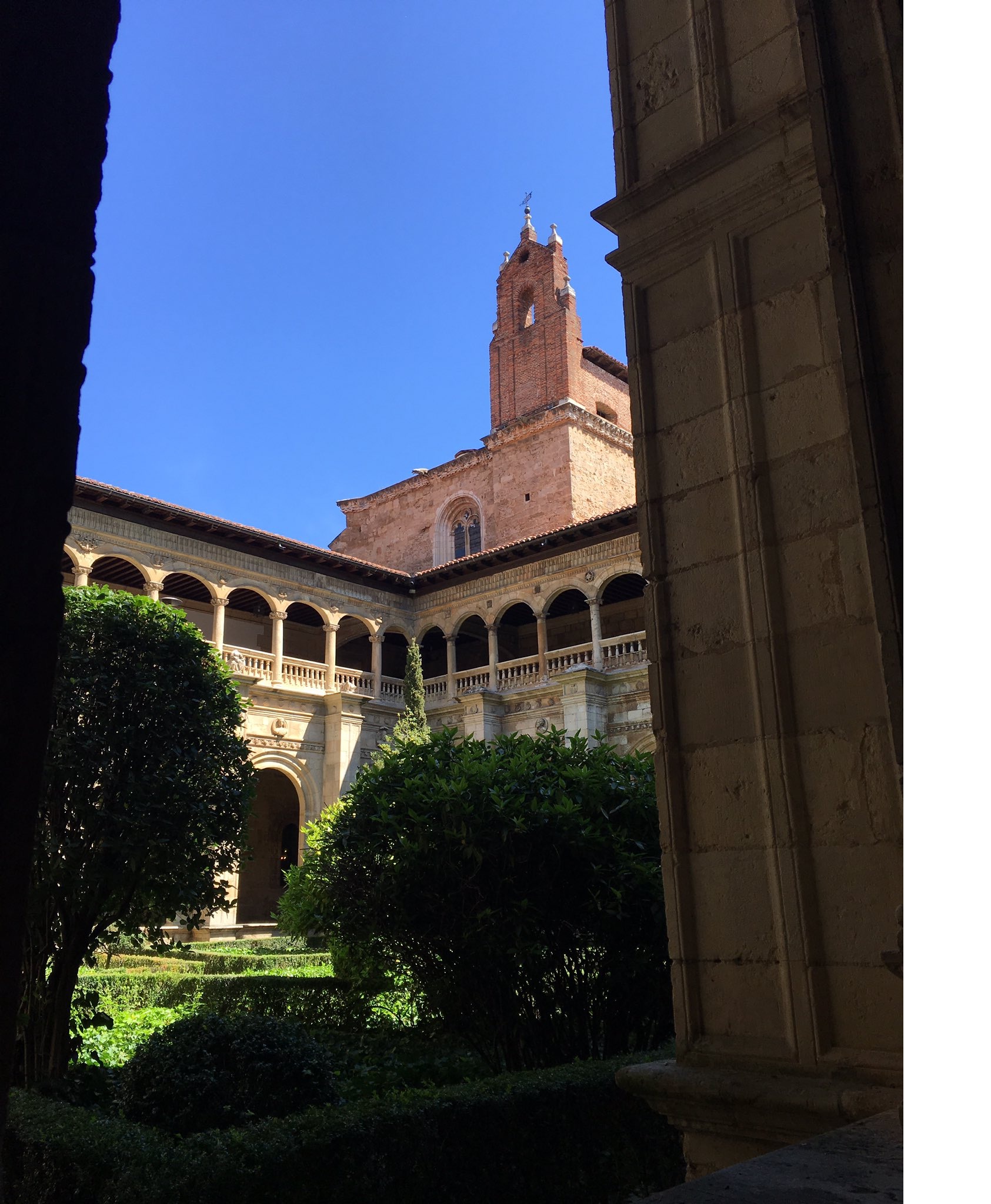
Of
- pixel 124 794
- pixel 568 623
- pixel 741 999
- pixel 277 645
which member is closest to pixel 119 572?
pixel 277 645

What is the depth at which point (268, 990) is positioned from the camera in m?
9.94

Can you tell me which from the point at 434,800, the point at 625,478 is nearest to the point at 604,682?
the point at 625,478

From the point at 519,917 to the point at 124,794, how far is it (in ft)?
9.09

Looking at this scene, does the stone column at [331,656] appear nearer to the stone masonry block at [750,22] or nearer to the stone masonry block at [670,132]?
the stone masonry block at [670,132]

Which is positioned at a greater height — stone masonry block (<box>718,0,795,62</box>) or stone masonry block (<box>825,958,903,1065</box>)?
stone masonry block (<box>718,0,795,62</box>)

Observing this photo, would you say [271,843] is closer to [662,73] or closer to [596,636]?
[596,636]

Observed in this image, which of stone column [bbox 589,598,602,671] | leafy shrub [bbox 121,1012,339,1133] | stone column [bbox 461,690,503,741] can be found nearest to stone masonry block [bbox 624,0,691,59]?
leafy shrub [bbox 121,1012,339,1133]

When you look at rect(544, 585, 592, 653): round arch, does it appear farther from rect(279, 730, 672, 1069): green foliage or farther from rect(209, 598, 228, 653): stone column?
rect(279, 730, 672, 1069): green foliage

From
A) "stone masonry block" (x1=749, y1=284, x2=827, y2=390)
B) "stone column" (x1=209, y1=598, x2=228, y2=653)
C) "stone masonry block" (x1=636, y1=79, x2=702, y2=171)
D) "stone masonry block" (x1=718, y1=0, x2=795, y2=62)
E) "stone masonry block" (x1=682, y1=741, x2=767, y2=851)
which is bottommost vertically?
"stone masonry block" (x1=682, y1=741, x2=767, y2=851)

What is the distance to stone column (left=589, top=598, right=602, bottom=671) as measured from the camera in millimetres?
21438

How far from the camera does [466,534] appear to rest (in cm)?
3091

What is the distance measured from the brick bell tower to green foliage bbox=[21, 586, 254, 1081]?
77.4 feet

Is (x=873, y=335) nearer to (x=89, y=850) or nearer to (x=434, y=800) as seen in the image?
(x=434, y=800)

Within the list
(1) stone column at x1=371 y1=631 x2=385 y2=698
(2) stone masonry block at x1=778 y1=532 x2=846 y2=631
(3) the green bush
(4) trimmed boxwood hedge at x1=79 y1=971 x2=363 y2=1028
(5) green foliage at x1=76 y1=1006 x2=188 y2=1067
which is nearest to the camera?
(2) stone masonry block at x1=778 y1=532 x2=846 y2=631
